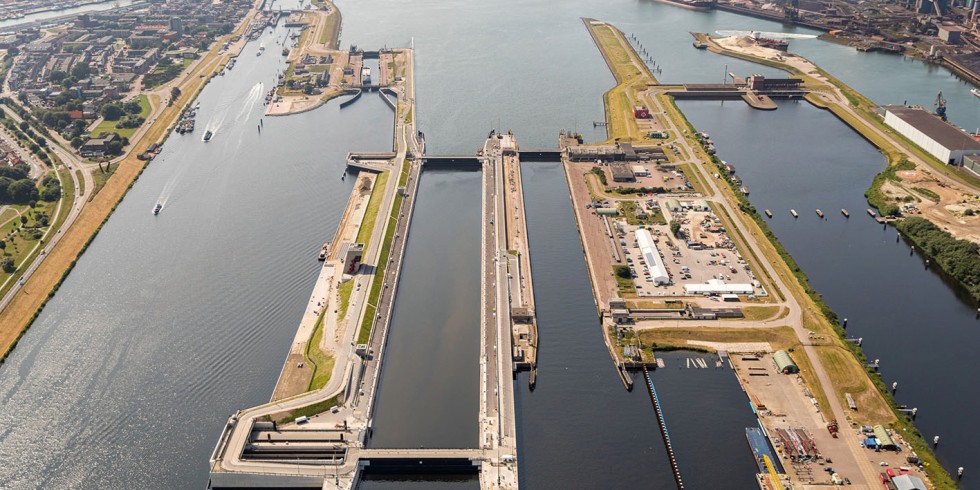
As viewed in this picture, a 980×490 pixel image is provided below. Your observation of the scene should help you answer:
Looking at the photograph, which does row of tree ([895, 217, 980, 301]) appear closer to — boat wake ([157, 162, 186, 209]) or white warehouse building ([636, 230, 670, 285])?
white warehouse building ([636, 230, 670, 285])

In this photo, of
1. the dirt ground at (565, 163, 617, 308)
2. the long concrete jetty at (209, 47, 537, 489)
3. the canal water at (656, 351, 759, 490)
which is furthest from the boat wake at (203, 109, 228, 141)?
the canal water at (656, 351, 759, 490)

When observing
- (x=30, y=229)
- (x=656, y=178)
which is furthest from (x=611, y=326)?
(x=30, y=229)

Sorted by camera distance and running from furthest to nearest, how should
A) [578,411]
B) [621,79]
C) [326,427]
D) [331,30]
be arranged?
1. [331,30]
2. [621,79]
3. [578,411]
4. [326,427]

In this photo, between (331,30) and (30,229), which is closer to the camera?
(30,229)

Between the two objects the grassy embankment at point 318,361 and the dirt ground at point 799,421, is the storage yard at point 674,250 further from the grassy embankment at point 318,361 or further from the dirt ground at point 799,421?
the grassy embankment at point 318,361

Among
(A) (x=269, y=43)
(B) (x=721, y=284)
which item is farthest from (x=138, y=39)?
(B) (x=721, y=284)

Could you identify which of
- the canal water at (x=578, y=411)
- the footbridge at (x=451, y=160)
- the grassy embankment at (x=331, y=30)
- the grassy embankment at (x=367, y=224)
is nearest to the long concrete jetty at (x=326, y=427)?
the grassy embankment at (x=367, y=224)

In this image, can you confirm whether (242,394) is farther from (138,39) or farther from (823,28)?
(823,28)

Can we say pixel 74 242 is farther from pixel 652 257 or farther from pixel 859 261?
pixel 859 261
